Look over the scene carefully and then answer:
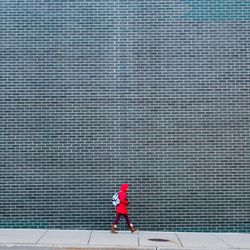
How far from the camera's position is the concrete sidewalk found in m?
9.48

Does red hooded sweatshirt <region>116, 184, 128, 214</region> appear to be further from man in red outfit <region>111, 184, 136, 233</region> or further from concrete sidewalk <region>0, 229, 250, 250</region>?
concrete sidewalk <region>0, 229, 250, 250</region>

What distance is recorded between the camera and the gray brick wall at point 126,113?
1166cm

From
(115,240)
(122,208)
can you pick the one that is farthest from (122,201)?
(115,240)

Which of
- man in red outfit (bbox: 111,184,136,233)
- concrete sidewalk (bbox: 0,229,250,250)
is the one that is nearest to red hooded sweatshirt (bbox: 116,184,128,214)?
man in red outfit (bbox: 111,184,136,233)

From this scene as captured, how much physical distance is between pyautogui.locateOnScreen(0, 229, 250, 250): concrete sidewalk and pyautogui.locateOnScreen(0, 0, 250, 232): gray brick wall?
497 millimetres

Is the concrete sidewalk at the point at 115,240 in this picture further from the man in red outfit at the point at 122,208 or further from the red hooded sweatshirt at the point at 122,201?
the red hooded sweatshirt at the point at 122,201

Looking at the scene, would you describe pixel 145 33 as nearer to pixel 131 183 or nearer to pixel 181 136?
pixel 181 136

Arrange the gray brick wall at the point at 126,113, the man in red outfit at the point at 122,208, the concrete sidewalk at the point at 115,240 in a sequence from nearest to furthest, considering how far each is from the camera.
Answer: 1. the concrete sidewalk at the point at 115,240
2. the man in red outfit at the point at 122,208
3. the gray brick wall at the point at 126,113

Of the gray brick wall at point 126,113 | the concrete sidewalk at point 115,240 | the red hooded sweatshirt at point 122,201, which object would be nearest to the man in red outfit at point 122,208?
the red hooded sweatshirt at point 122,201

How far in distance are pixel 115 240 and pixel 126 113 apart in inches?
130

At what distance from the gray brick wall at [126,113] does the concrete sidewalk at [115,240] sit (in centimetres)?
50

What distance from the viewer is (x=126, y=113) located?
11.9m

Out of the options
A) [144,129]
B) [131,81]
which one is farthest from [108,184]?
[131,81]

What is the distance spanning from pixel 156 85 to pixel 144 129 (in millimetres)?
1183
